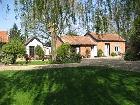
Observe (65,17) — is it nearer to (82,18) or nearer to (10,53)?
(82,18)

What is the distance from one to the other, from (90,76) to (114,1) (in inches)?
347

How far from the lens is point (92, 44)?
62.8 m

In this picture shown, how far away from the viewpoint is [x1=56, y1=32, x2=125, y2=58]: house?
5944 centimetres

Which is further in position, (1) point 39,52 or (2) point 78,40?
(2) point 78,40

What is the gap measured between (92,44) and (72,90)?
48209 millimetres

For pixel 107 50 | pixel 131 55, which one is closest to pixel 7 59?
pixel 131 55

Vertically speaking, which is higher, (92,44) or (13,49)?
(92,44)


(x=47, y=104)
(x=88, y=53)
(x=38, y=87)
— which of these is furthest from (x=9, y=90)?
(x=88, y=53)

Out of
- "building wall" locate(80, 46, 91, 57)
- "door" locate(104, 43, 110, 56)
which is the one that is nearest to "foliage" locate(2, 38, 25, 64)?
"building wall" locate(80, 46, 91, 57)

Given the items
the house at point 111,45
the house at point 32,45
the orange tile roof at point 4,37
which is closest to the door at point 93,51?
the house at point 111,45

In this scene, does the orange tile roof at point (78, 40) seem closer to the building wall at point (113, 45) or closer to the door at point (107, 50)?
the building wall at point (113, 45)

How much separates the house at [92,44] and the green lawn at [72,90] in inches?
1548

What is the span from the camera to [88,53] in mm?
62406

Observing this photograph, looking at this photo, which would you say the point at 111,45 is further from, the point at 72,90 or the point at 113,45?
the point at 72,90
